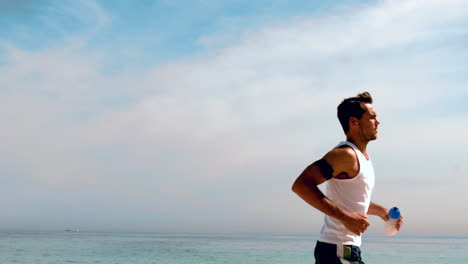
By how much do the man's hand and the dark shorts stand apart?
0.22 m

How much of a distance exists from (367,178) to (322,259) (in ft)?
1.97

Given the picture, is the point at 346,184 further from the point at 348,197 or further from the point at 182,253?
the point at 182,253

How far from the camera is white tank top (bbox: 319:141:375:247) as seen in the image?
3.64m

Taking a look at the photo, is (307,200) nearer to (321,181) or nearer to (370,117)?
(321,181)

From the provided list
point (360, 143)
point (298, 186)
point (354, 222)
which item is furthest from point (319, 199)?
point (360, 143)

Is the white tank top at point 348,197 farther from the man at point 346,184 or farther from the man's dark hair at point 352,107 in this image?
the man's dark hair at point 352,107

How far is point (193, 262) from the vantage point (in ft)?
87.6

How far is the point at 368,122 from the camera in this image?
3.82m

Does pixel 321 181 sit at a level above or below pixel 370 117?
below

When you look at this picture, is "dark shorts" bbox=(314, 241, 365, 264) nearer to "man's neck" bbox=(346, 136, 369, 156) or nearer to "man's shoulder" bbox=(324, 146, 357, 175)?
"man's shoulder" bbox=(324, 146, 357, 175)

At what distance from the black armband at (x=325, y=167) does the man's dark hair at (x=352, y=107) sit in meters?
0.44

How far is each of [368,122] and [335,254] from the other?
0.89 meters

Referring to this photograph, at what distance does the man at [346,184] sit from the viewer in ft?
11.3

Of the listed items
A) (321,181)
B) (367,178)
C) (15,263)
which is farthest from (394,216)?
(15,263)
